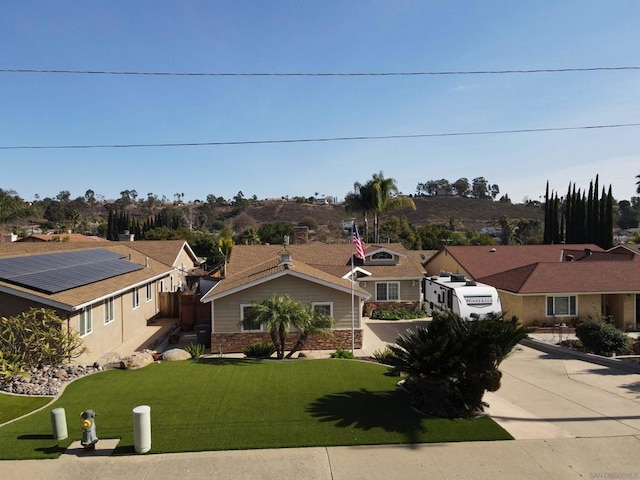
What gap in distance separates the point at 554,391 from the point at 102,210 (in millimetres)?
179876

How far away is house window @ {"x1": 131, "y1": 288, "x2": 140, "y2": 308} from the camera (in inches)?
830

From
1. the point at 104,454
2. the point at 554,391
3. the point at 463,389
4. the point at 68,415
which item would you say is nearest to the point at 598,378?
the point at 554,391

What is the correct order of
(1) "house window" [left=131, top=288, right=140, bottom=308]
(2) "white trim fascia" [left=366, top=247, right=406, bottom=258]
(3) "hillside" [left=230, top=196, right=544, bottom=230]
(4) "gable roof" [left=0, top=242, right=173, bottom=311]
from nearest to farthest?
(4) "gable roof" [left=0, top=242, right=173, bottom=311], (1) "house window" [left=131, top=288, right=140, bottom=308], (2) "white trim fascia" [left=366, top=247, right=406, bottom=258], (3) "hillside" [left=230, top=196, right=544, bottom=230]

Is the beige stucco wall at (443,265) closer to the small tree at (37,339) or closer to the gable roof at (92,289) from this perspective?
the gable roof at (92,289)

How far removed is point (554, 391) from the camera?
12609mm

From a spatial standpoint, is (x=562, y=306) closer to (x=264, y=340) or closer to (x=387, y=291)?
(x=387, y=291)

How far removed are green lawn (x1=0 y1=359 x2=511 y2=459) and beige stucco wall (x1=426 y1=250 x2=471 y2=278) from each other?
745 inches

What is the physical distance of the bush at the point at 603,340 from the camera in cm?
1698

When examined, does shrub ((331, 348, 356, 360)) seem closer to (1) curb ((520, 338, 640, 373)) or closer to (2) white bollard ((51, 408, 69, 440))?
(1) curb ((520, 338, 640, 373))

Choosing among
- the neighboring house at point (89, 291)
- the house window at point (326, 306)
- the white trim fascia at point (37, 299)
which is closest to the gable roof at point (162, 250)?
the neighboring house at point (89, 291)

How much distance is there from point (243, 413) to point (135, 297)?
1404cm

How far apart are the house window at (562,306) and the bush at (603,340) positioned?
16.6ft

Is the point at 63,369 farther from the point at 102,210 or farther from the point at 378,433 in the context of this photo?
the point at 102,210

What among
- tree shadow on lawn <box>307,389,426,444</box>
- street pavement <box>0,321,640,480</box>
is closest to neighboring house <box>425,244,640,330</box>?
street pavement <box>0,321,640,480</box>
